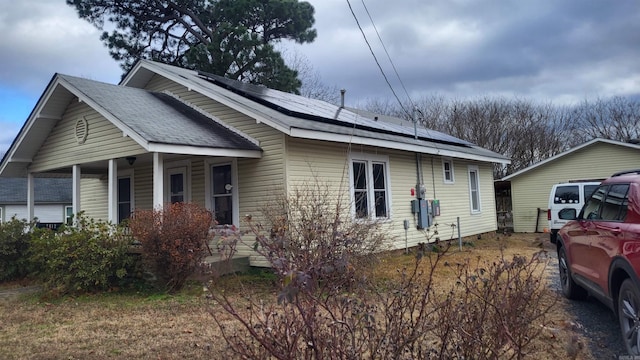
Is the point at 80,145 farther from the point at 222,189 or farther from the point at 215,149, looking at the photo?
the point at 215,149

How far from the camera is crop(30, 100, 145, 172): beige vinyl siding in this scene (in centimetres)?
930

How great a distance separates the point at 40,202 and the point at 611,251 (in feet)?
105

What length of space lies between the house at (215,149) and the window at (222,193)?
2 centimetres

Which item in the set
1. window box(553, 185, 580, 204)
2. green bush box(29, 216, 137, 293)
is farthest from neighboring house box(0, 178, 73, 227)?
window box(553, 185, 580, 204)

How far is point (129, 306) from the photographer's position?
664 centimetres

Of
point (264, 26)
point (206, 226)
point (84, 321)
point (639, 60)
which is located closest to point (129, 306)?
point (84, 321)

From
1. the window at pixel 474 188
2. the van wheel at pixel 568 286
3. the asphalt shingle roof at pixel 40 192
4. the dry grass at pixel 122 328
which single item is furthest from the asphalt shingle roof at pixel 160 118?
the asphalt shingle roof at pixel 40 192

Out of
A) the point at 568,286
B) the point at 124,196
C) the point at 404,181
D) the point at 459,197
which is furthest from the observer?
the point at 459,197

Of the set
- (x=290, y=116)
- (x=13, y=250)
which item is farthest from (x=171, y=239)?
(x=13, y=250)

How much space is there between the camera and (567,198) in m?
14.3

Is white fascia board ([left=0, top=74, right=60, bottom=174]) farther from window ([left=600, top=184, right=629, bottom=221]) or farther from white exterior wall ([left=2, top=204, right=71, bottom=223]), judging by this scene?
white exterior wall ([left=2, top=204, right=71, bottom=223])

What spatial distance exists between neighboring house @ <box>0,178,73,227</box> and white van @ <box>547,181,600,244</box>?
26948mm

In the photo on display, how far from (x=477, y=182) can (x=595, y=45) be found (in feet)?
19.8

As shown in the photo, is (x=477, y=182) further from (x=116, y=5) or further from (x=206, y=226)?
(x=116, y=5)
